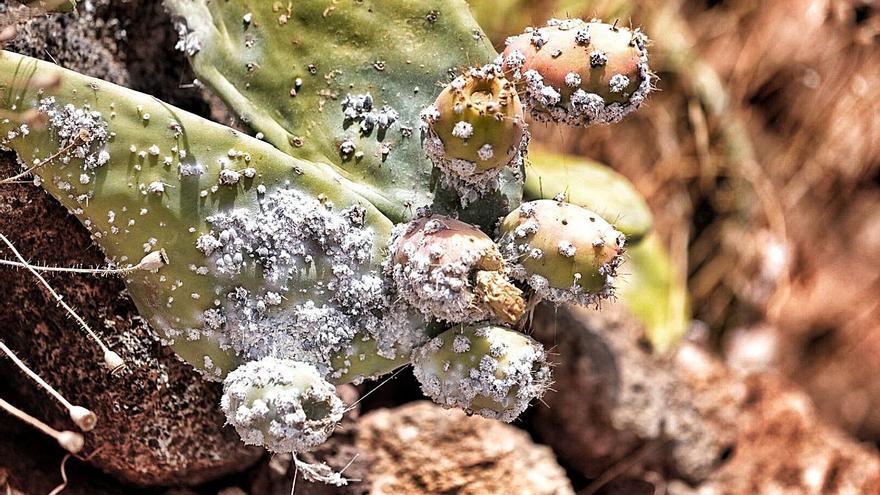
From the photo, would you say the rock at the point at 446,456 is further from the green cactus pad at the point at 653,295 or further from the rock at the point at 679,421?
the green cactus pad at the point at 653,295

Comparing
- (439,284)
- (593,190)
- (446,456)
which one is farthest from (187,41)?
(593,190)

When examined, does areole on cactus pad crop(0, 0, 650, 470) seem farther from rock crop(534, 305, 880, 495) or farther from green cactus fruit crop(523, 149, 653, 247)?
rock crop(534, 305, 880, 495)

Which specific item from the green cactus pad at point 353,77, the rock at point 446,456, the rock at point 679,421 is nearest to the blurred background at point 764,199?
the rock at point 679,421

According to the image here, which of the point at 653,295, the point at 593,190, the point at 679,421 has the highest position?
the point at 593,190

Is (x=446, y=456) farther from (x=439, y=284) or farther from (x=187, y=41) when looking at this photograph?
(x=187, y=41)

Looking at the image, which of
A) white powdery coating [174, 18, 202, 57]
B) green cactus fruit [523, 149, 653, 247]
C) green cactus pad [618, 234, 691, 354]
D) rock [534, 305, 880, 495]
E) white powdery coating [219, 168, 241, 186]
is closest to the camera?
white powdery coating [219, 168, 241, 186]

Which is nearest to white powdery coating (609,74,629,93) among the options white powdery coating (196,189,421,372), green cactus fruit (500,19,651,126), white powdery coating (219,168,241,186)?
green cactus fruit (500,19,651,126)

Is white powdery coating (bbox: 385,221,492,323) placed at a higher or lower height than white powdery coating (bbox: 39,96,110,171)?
lower
